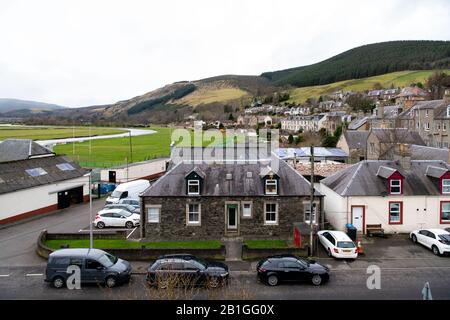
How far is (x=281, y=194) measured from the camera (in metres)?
25.9

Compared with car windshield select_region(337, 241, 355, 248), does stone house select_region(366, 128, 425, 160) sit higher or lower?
higher

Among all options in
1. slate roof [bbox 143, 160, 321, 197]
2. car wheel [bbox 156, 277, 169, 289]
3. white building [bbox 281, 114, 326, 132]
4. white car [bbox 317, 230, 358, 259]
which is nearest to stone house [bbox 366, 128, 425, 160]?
slate roof [bbox 143, 160, 321, 197]

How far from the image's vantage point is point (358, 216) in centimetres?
2636

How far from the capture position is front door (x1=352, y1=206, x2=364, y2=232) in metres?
26.3

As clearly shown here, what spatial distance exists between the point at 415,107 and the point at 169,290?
7263 centimetres

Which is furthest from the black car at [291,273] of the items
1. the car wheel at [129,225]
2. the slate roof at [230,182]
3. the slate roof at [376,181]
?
the car wheel at [129,225]

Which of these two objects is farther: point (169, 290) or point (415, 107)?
point (415, 107)

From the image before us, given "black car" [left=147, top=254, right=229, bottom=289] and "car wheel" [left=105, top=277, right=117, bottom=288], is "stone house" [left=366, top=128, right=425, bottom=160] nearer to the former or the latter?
"black car" [left=147, top=254, right=229, bottom=289]

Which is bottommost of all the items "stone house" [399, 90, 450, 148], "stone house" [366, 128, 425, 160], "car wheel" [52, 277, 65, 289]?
"car wheel" [52, 277, 65, 289]

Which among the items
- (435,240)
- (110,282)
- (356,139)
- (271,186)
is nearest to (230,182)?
(271,186)

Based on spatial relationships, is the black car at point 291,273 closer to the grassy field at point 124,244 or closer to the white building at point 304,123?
the grassy field at point 124,244

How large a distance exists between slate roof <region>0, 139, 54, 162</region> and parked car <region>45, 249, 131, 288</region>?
26.8 meters
